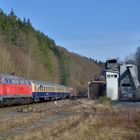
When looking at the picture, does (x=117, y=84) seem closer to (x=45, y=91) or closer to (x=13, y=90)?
(x=45, y=91)

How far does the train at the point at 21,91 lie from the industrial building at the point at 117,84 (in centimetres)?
2984

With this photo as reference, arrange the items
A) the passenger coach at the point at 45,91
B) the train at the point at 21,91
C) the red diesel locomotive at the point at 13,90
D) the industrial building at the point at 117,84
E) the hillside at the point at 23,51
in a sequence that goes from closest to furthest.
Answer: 1. the red diesel locomotive at the point at 13,90
2. the train at the point at 21,91
3. the passenger coach at the point at 45,91
4. the industrial building at the point at 117,84
5. the hillside at the point at 23,51

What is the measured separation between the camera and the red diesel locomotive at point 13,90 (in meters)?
47.4

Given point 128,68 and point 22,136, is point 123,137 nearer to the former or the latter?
point 22,136

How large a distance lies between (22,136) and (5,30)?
328 ft

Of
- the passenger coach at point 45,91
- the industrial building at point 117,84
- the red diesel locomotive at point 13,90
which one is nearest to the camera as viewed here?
the red diesel locomotive at point 13,90

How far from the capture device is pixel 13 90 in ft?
171

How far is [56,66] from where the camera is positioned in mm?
168250

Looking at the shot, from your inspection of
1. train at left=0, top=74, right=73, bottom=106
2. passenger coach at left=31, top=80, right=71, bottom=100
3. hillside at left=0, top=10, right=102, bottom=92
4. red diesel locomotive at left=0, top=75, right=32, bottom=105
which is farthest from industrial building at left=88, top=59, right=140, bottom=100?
red diesel locomotive at left=0, top=75, right=32, bottom=105

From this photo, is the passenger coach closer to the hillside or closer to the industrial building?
the industrial building

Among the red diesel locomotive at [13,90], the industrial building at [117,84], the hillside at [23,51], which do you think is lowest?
the red diesel locomotive at [13,90]

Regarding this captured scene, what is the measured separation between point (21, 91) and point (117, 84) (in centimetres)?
6248

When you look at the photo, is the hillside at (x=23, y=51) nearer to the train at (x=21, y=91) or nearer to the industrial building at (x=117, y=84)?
the industrial building at (x=117, y=84)

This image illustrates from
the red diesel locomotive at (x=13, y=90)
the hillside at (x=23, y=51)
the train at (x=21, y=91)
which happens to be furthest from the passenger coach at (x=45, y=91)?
the hillside at (x=23, y=51)
